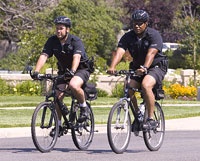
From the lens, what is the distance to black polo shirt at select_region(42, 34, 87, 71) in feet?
41.8

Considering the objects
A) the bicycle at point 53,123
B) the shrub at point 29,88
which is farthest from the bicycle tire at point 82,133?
the shrub at point 29,88

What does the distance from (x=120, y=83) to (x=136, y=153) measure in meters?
20.3

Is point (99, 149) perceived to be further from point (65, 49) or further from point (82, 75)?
point (65, 49)

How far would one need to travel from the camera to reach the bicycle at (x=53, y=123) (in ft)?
40.5

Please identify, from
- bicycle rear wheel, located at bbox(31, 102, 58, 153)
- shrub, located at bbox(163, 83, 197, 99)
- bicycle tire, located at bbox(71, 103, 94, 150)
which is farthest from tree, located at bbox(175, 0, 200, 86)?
bicycle rear wheel, located at bbox(31, 102, 58, 153)

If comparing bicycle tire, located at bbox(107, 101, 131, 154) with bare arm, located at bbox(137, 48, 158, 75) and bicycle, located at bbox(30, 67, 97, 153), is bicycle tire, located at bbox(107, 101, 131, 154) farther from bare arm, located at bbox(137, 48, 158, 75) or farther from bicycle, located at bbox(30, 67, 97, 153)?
bicycle, located at bbox(30, 67, 97, 153)

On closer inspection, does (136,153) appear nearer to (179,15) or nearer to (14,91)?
(14,91)

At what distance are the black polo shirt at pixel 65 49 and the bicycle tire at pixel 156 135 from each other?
141 centimetres

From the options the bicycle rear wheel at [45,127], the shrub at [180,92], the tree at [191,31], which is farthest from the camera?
the tree at [191,31]

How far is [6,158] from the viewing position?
463 inches

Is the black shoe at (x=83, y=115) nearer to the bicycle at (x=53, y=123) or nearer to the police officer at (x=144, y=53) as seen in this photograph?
the bicycle at (x=53, y=123)

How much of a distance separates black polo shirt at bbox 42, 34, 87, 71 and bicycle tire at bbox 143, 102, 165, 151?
1411mm

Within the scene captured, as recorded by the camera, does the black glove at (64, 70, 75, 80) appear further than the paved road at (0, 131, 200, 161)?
Yes

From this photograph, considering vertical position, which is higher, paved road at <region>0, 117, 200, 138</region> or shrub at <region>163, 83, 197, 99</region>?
shrub at <region>163, 83, 197, 99</region>
